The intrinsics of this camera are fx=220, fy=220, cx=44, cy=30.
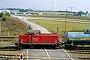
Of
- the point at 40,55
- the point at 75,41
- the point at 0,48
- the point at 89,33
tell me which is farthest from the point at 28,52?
the point at 89,33

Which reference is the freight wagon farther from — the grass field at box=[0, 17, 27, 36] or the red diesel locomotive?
the grass field at box=[0, 17, 27, 36]

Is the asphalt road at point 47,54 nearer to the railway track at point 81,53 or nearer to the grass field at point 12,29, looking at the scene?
the railway track at point 81,53

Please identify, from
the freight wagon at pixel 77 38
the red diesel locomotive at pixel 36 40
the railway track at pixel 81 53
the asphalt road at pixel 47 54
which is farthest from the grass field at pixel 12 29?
the railway track at pixel 81 53

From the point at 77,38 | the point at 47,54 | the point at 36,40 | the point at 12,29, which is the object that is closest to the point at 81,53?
the point at 77,38

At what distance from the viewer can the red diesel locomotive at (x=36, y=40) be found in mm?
30375

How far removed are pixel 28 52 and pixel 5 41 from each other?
9.42 meters

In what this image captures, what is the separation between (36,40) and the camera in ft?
100.0

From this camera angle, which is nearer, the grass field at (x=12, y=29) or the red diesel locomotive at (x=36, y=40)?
the red diesel locomotive at (x=36, y=40)

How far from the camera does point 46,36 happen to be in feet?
101

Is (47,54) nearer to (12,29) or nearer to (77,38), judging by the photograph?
(77,38)

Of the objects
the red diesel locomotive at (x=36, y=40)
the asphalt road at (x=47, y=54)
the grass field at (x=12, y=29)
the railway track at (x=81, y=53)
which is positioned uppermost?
the red diesel locomotive at (x=36, y=40)

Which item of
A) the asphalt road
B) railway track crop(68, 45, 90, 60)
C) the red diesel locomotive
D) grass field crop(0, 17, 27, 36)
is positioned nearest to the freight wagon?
railway track crop(68, 45, 90, 60)

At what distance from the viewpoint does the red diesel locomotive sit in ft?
99.7

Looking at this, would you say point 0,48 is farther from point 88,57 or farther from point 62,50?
point 88,57
